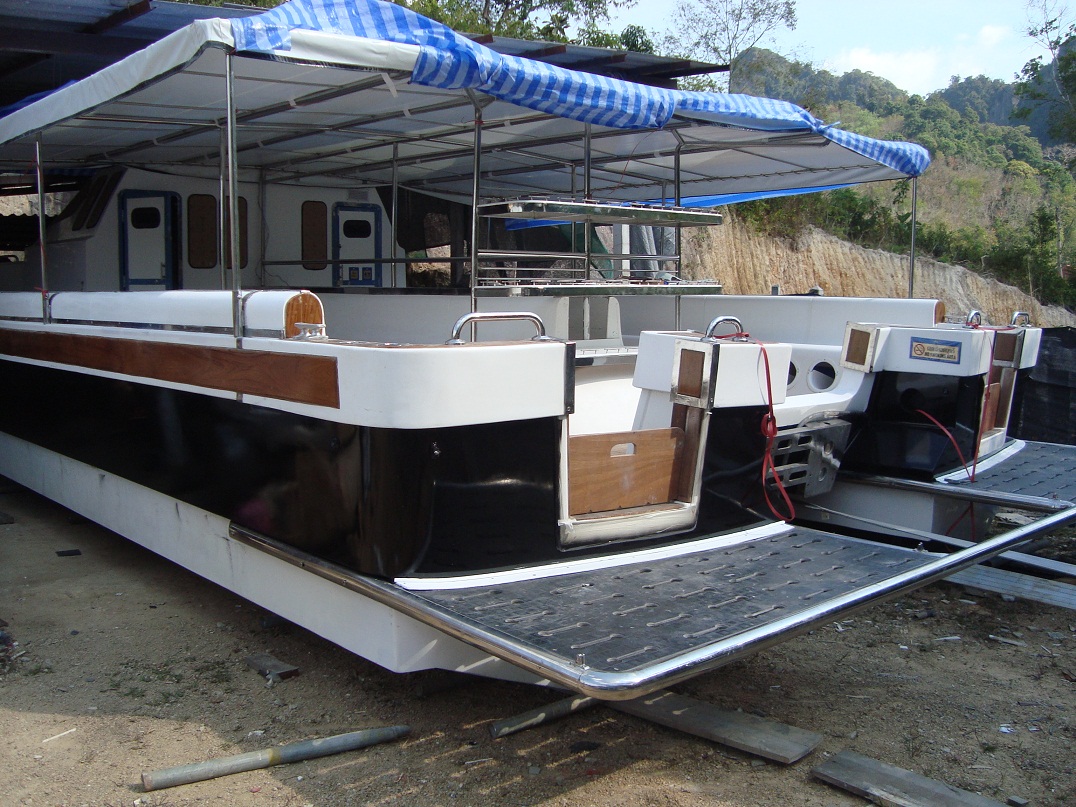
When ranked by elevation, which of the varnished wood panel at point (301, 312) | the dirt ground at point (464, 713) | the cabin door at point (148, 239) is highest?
the cabin door at point (148, 239)

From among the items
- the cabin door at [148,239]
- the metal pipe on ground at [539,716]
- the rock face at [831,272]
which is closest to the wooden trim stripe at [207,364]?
the metal pipe on ground at [539,716]

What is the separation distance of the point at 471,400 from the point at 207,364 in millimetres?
1388

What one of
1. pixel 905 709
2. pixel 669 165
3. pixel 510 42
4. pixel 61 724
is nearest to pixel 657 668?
pixel 905 709

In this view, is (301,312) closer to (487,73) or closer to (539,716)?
(487,73)

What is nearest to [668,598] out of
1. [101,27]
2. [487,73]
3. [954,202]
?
[487,73]

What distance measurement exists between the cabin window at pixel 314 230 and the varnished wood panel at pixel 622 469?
202 inches

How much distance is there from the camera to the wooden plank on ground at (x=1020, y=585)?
4.69 metres

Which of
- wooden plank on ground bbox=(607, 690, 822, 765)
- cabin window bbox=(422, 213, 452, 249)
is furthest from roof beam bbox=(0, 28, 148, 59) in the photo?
wooden plank on ground bbox=(607, 690, 822, 765)

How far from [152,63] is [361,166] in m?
4.04

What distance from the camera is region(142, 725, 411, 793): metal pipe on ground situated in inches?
113

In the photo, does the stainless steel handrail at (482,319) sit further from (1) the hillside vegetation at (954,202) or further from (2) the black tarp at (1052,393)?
(1) the hillside vegetation at (954,202)

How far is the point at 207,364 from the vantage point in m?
3.91

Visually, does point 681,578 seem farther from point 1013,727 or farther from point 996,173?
point 996,173

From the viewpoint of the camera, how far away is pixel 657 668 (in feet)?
8.02
